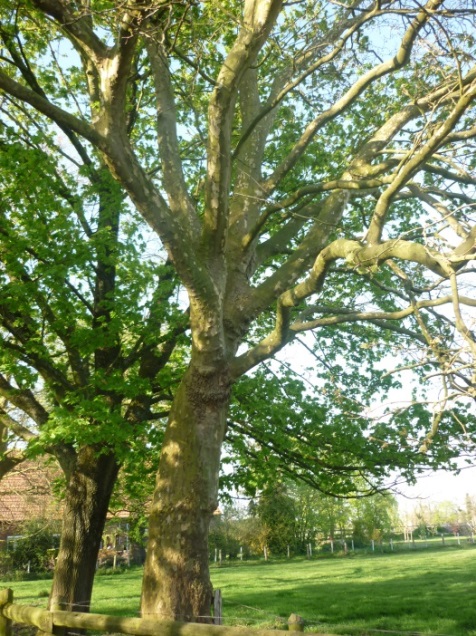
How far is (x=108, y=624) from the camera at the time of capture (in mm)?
5305

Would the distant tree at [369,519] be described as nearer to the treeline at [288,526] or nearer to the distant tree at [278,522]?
the treeline at [288,526]

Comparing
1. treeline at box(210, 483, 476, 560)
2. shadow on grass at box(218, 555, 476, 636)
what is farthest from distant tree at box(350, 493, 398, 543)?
shadow on grass at box(218, 555, 476, 636)

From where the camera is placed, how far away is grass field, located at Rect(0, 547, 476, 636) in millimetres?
11242

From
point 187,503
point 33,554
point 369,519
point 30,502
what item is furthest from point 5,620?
point 369,519

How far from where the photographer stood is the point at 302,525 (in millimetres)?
39750

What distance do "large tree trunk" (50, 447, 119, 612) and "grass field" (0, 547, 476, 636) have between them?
109 inches

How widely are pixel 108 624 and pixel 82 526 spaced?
5.80 meters

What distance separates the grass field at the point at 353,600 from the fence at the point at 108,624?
2.44 metres

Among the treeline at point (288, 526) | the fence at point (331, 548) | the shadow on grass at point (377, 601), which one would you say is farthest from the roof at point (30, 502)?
the fence at point (331, 548)

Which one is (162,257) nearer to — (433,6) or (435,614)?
(433,6)

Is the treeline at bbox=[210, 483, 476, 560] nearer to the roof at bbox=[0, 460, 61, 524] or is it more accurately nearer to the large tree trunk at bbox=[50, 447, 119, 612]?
the roof at bbox=[0, 460, 61, 524]

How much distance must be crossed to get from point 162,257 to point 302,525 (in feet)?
101

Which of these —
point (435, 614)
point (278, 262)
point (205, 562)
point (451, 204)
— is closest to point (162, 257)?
point (278, 262)

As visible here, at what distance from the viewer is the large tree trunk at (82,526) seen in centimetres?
1055
